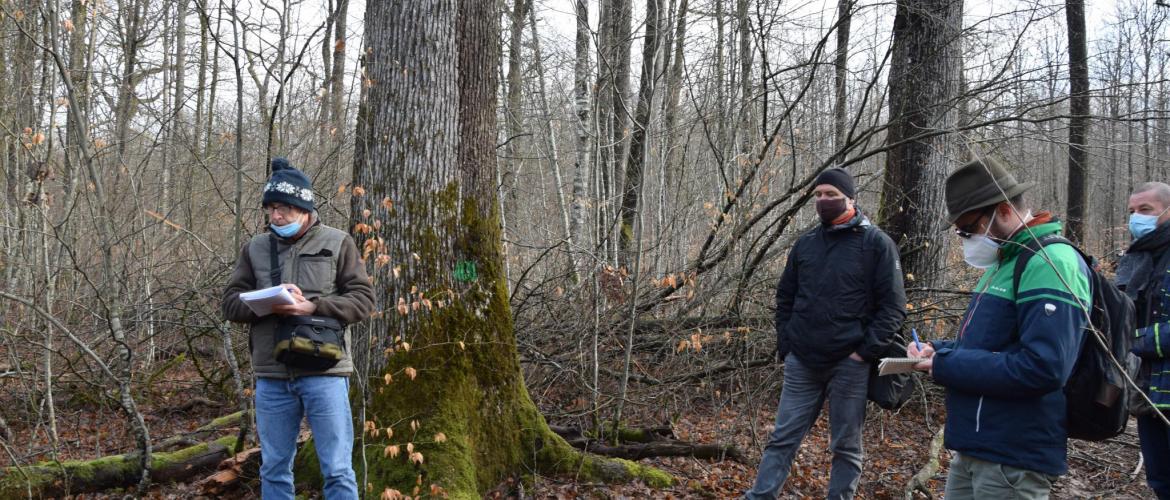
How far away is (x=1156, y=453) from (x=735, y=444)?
8.96 ft

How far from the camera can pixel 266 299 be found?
316 cm

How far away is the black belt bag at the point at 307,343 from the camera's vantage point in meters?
3.28

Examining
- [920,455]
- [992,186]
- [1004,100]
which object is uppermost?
[1004,100]

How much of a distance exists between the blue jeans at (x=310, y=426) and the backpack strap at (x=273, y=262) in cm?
49

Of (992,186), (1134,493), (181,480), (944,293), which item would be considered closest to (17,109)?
(181,480)

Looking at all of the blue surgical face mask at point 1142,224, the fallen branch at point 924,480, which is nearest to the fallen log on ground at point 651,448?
the fallen branch at point 924,480

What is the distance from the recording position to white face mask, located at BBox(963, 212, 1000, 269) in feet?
8.07

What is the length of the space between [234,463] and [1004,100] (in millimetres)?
6670

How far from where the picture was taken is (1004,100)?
618 centimetres

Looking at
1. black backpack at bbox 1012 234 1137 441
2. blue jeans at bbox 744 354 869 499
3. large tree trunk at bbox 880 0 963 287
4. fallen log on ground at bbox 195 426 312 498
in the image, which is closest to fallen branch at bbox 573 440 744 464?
blue jeans at bbox 744 354 869 499

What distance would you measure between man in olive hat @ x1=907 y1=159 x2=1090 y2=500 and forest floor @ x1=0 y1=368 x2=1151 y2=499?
2467mm

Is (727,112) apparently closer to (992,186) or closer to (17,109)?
(992,186)

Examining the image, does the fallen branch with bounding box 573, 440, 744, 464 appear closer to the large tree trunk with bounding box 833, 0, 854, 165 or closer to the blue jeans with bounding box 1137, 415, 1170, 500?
the blue jeans with bounding box 1137, 415, 1170, 500

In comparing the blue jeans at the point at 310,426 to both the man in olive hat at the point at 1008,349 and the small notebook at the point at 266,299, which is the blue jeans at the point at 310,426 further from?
the man in olive hat at the point at 1008,349
